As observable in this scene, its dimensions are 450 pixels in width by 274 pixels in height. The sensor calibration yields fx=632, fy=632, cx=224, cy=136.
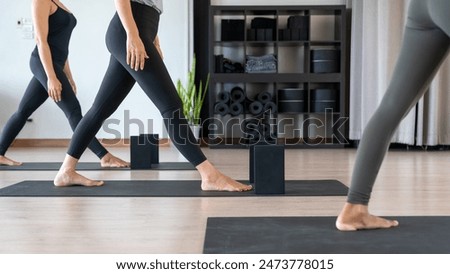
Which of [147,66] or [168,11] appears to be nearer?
[147,66]

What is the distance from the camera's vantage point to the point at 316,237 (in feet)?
5.62

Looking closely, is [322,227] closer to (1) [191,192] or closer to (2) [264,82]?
(1) [191,192]

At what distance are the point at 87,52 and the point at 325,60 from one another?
7.68ft

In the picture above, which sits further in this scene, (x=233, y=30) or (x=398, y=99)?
(x=233, y=30)

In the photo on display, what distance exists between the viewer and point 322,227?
186cm

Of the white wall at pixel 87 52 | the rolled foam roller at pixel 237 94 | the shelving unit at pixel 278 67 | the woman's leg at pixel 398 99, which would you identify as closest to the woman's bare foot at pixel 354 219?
the woman's leg at pixel 398 99

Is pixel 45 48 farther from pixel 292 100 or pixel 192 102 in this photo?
pixel 292 100

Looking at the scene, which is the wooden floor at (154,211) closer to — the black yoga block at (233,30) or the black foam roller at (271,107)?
the black foam roller at (271,107)

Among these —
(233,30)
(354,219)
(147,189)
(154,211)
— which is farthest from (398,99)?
(233,30)

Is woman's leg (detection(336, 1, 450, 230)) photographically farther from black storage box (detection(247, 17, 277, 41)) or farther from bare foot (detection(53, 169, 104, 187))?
black storage box (detection(247, 17, 277, 41))

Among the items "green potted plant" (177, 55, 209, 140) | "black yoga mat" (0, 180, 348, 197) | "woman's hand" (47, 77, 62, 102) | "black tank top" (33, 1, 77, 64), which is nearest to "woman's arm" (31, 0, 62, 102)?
"woman's hand" (47, 77, 62, 102)

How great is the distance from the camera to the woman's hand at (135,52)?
254cm
